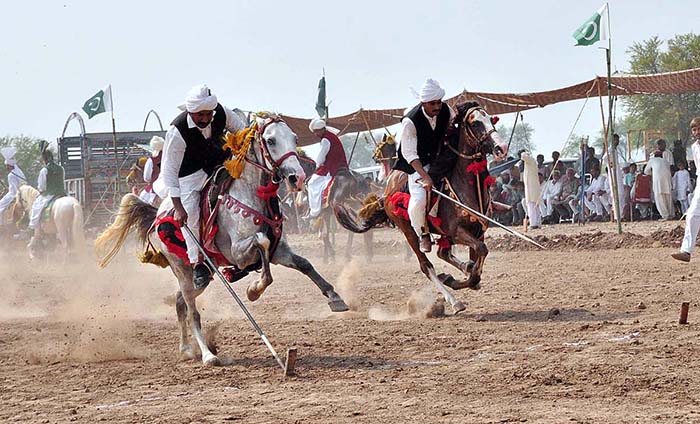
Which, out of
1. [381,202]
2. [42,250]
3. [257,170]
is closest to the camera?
[257,170]

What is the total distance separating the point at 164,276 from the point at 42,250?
786cm

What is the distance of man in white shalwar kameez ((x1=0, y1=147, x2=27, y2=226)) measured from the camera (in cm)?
2500

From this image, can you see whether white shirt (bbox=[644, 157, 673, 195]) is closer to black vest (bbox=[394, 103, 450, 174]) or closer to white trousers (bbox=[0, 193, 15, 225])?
black vest (bbox=[394, 103, 450, 174])

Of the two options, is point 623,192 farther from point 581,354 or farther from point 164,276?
point 581,354

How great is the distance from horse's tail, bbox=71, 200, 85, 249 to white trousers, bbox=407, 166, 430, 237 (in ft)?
39.9

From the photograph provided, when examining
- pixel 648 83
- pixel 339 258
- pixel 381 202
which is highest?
pixel 648 83

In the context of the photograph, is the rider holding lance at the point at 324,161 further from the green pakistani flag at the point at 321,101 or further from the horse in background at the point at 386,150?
the green pakistani flag at the point at 321,101

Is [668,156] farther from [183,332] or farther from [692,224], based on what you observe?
[183,332]

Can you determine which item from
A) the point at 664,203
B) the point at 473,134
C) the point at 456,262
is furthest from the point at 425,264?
the point at 664,203

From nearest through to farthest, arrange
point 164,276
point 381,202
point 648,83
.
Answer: point 381,202 < point 164,276 < point 648,83

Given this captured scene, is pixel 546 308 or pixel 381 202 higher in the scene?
pixel 381 202

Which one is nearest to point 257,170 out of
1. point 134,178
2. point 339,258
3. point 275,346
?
point 275,346

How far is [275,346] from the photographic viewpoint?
9.48m

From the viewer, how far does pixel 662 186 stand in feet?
77.5
